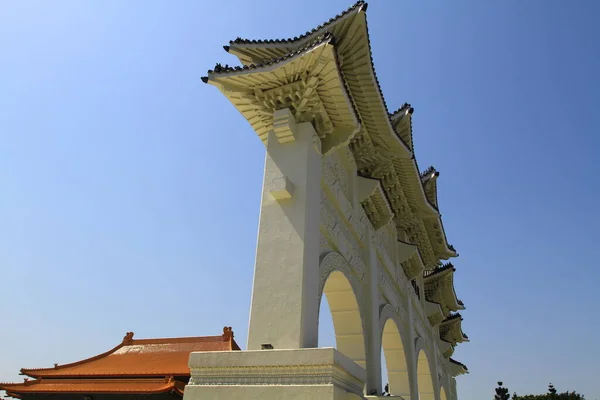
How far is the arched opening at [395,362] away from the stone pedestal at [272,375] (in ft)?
21.0

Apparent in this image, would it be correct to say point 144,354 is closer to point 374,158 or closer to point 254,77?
point 374,158

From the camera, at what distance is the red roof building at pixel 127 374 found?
1241 centimetres

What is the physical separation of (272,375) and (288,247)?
1.71 metres

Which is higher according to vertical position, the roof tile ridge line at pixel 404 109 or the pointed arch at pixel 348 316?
the roof tile ridge line at pixel 404 109

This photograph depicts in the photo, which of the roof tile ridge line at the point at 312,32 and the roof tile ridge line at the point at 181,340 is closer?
the roof tile ridge line at the point at 312,32

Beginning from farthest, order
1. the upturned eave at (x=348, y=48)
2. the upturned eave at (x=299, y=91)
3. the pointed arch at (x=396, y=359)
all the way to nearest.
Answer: the pointed arch at (x=396, y=359) → the upturned eave at (x=348, y=48) → the upturned eave at (x=299, y=91)

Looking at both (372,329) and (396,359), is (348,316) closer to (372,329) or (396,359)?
(372,329)

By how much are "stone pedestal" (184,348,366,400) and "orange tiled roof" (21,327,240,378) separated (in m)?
7.79

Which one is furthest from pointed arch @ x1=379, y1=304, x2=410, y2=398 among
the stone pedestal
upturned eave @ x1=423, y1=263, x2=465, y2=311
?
upturned eave @ x1=423, y1=263, x2=465, y2=311

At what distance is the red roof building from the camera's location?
1241 cm

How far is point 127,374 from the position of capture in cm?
1323

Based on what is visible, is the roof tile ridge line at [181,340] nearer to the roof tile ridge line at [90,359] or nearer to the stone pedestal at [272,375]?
the roof tile ridge line at [90,359]

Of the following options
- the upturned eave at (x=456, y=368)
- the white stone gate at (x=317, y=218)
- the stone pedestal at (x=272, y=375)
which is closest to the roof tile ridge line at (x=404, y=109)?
the white stone gate at (x=317, y=218)

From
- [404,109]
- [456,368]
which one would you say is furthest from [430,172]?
[456,368]
